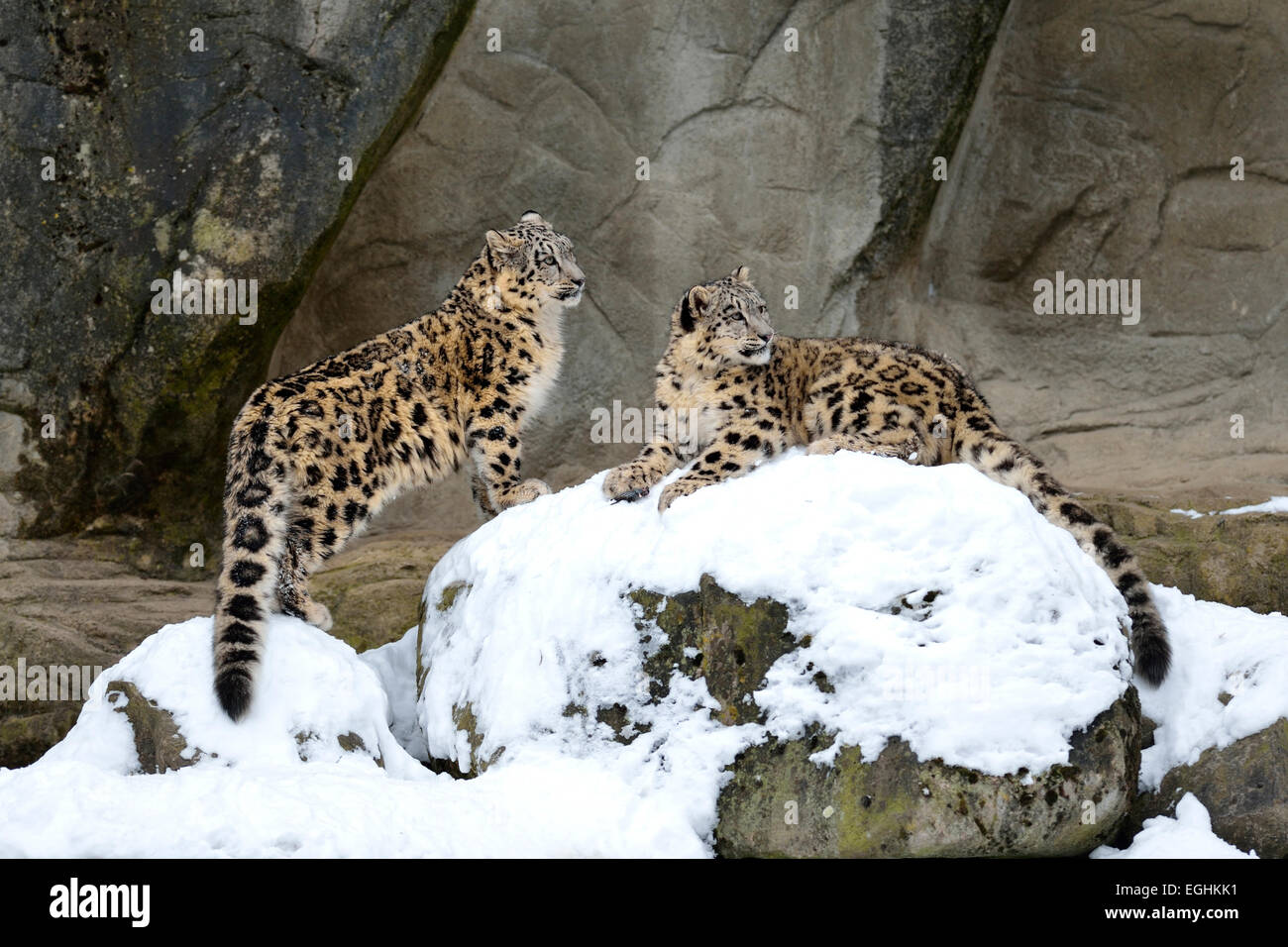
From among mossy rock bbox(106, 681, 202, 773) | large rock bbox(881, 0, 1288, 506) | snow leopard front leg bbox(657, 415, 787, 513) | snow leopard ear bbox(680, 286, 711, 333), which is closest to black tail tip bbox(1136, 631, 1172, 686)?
snow leopard front leg bbox(657, 415, 787, 513)

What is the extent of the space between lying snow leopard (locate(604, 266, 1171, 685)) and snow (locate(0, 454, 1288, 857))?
0.35m

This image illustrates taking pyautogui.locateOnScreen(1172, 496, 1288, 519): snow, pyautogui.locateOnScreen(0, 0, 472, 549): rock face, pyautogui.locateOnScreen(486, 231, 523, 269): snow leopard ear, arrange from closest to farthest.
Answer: pyautogui.locateOnScreen(486, 231, 523, 269): snow leopard ear
pyautogui.locateOnScreen(0, 0, 472, 549): rock face
pyautogui.locateOnScreen(1172, 496, 1288, 519): snow

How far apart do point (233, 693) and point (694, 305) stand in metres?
2.43

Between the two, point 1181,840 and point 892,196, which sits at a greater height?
point 892,196

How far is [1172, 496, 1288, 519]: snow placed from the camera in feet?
23.9

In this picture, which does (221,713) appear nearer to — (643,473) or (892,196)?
(643,473)

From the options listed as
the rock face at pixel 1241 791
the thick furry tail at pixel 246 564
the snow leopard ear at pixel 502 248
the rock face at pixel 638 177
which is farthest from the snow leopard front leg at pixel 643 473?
the rock face at pixel 638 177

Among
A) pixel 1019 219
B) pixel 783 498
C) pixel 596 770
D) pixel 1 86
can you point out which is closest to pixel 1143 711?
pixel 783 498

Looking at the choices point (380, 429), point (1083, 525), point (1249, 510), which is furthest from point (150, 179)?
point (1249, 510)

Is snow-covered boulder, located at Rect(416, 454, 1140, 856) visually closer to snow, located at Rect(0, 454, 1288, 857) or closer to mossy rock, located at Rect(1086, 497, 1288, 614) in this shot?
snow, located at Rect(0, 454, 1288, 857)

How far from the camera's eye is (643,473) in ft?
18.7

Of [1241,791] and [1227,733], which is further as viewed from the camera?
[1227,733]

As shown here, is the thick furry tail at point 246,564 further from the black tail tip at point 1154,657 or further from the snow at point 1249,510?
the snow at point 1249,510

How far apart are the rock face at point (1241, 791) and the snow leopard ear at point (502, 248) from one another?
3645mm
